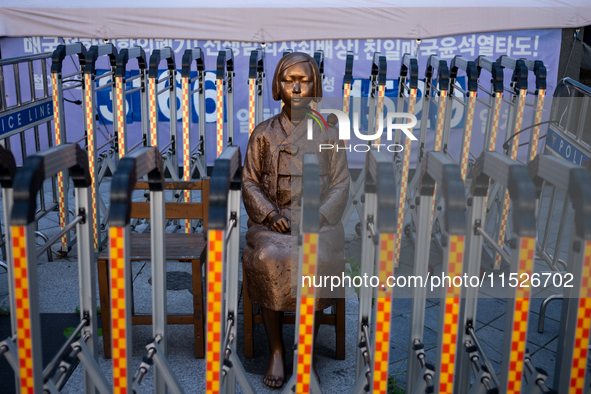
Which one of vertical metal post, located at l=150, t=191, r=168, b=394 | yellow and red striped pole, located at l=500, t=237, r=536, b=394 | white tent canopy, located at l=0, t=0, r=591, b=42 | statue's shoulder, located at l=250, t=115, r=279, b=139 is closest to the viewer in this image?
yellow and red striped pole, located at l=500, t=237, r=536, b=394

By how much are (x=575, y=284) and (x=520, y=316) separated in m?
0.20

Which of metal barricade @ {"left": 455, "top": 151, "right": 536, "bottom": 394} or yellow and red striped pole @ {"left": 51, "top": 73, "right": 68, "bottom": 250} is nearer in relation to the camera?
metal barricade @ {"left": 455, "top": 151, "right": 536, "bottom": 394}

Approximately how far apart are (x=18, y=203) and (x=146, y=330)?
6.60ft

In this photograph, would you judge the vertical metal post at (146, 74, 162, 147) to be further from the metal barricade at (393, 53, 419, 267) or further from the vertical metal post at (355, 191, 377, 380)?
the vertical metal post at (355, 191, 377, 380)

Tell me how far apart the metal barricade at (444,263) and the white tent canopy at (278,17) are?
477cm

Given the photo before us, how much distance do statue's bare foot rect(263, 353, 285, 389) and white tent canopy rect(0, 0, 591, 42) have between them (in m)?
4.49

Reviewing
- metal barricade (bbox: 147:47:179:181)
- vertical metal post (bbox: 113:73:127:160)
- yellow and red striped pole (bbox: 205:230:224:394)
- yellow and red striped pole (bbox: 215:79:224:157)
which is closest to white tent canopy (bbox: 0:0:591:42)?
metal barricade (bbox: 147:47:179:181)

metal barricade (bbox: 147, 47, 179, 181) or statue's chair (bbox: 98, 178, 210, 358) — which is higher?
metal barricade (bbox: 147, 47, 179, 181)

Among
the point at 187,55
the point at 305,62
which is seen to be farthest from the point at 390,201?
the point at 187,55

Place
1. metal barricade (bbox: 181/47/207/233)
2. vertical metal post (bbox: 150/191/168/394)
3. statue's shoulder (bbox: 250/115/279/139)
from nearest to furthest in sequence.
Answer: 1. vertical metal post (bbox: 150/191/168/394)
2. statue's shoulder (bbox: 250/115/279/139)
3. metal barricade (bbox: 181/47/207/233)

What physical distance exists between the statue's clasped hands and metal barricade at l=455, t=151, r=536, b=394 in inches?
42.1

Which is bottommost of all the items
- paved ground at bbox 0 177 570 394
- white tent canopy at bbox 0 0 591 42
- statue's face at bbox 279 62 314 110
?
paved ground at bbox 0 177 570 394

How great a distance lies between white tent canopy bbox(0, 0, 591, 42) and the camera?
6.44m

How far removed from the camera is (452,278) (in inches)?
73.4
